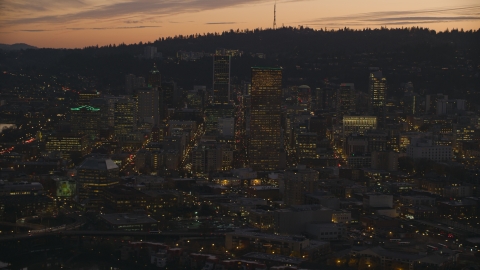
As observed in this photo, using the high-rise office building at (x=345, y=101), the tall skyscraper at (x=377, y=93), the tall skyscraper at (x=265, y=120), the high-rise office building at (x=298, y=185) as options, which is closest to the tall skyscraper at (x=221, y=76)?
the high-rise office building at (x=345, y=101)

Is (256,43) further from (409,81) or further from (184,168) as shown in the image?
(184,168)

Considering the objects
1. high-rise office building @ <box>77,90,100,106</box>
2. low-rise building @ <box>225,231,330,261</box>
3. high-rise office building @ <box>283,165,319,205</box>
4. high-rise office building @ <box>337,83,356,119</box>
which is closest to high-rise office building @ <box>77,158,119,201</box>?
high-rise office building @ <box>283,165,319,205</box>

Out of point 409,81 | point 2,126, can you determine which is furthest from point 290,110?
point 2,126

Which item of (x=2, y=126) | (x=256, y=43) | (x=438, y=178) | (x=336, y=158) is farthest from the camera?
(x=256, y=43)

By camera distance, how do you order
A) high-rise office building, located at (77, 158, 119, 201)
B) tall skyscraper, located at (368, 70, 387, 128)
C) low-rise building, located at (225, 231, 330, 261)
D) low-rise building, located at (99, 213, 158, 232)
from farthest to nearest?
tall skyscraper, located at (368, 70, 387, 128) < high-rise office building, located at (77, 158, 119, 201) < low-rise building, located at (99, 213, 158, 232) < low-rise building, located at (225, 231, 330, 261)

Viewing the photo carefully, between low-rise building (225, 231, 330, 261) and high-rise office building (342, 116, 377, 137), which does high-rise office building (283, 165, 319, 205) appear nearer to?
low-rise building (225, 231, 330, 261)

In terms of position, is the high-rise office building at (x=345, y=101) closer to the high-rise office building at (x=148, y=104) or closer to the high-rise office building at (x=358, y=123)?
the high-rise office building at (x=358, y=123)

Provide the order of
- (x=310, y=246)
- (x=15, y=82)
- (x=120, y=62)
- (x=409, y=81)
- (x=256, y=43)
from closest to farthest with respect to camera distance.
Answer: (x=310, y=246) → (x=15, y=82) → (x=409, y=81) → (x=120, y=62) → (x=256, y=43)
